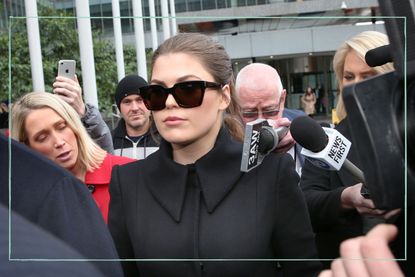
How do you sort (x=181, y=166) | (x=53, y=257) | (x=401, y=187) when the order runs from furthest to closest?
(x=181, y=166) < (x=53, y=257) < (x=401, y=187)

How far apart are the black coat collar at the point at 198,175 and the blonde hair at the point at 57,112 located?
0.14 metres

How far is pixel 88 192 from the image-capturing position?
732 millimetres

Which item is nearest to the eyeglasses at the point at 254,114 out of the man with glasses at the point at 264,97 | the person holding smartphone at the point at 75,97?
the man with glasses at the point at 264,97

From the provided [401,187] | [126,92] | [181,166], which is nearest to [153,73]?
[126,92]

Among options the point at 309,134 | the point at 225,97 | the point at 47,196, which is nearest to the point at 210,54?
the point at 225,97

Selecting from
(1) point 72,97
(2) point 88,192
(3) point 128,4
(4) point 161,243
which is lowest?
(4) point 161,243

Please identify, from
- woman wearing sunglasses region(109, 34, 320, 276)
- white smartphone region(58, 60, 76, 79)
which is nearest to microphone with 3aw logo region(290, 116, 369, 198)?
woman wearing sunglasses region(109, 34, 320, 276)

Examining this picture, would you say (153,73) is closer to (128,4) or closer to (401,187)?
(128,4)

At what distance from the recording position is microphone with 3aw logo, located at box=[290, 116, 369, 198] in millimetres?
647

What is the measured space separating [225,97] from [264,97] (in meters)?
0.06

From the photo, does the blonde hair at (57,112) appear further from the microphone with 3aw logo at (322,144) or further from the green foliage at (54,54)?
the microphone with 3aw logo at (322,144)

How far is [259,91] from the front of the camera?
73cm

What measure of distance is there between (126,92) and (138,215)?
222mm

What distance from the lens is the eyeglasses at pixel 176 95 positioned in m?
0.69
